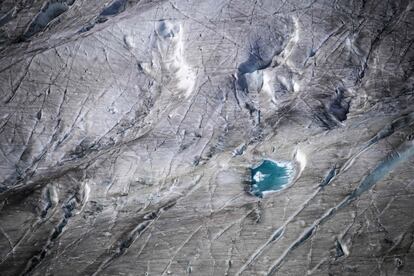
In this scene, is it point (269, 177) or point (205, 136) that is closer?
point (269, 177)

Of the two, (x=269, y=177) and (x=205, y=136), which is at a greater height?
(x=205, y=136)

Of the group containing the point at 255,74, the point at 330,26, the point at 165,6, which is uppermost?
the point at 165,6

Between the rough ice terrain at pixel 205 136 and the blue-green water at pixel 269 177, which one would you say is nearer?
the rough ice terrain at pixel 205 136

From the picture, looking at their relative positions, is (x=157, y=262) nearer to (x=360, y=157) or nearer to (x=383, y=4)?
(x=360, y=157)

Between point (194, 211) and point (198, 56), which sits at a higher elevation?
point (198, 56)

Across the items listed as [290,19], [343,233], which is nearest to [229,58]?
[290,19]

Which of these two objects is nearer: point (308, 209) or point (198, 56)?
point (308, 209)

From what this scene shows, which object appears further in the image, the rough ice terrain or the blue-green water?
the blue-green water

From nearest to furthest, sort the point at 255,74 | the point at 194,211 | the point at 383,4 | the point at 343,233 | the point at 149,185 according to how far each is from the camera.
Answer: the point at 343,233
the point at 194,211
the point at 149,185
the point at 255,74
the point at 383,4
